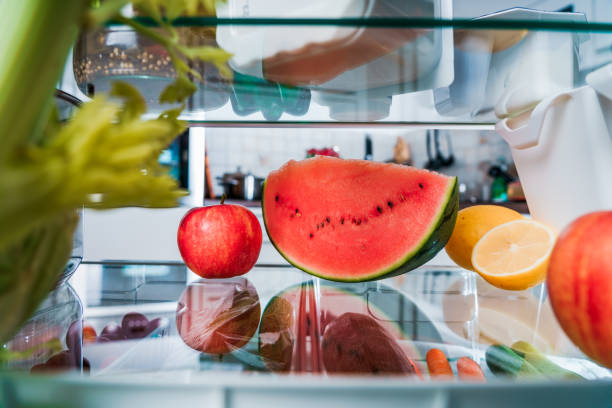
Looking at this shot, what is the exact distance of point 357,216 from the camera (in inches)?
19.2

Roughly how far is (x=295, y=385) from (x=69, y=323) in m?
0.25

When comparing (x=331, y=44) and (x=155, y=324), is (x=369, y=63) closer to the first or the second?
(x=331, y=44)

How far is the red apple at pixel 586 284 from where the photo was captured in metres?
0.25

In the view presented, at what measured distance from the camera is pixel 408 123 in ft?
1.67

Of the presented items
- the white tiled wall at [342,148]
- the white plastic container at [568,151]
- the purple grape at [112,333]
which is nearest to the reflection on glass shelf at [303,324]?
the purple grape at [112,333]

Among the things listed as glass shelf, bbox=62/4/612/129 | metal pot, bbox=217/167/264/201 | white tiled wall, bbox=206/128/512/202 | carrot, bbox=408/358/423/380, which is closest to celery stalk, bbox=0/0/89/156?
glass shelf, bbox=62/4/612/129

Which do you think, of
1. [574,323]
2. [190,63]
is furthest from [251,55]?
[574,323]

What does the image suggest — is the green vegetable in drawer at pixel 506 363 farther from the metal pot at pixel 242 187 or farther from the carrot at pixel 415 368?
the metal pot at pixel 242 187

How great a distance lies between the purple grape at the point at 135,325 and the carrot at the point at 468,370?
0.80 feet

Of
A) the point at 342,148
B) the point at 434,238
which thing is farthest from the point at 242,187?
the point at 434,238

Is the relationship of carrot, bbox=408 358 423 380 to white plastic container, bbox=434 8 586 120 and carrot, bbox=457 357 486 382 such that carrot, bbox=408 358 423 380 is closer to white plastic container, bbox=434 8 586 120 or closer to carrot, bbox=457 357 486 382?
carrot, bbox=457 357 486 382

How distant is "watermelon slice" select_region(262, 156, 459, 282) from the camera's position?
456mm

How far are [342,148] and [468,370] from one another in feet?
7.84

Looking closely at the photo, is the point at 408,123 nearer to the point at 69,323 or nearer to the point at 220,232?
the point at 220,232
